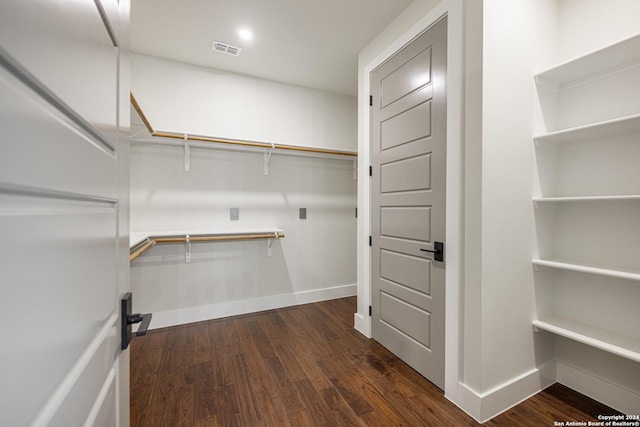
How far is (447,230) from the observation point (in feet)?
5.83

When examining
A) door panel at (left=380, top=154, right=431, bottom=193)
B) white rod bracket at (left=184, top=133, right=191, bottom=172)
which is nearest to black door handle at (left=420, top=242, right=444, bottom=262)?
door panel at (left=380, top=154, right=431, bottom=193)

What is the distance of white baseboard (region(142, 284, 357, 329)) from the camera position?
9.15 ft

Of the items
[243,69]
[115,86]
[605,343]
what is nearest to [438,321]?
[605,343]

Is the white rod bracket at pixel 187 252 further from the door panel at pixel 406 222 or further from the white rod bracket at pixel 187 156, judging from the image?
the door panel at pixel 406 222

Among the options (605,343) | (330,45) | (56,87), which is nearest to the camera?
(56,87)

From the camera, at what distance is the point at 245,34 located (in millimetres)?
2412

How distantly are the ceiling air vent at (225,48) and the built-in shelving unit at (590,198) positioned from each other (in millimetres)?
2506

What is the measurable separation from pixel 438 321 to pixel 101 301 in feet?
6.18

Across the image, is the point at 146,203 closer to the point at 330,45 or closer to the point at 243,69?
the point at 243,69

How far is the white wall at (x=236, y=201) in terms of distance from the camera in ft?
8.97

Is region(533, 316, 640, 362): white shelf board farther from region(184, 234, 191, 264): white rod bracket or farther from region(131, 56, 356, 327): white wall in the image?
region(184, 234, 191, 264): white rod bracket

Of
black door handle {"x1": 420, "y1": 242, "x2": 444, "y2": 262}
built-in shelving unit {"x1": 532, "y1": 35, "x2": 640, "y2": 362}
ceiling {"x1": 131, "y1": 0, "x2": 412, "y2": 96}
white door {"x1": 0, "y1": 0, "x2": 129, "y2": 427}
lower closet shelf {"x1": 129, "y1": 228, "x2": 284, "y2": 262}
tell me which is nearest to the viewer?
white door {"x1": 0, "y1": 0, "x2": 129, "y2": 427}

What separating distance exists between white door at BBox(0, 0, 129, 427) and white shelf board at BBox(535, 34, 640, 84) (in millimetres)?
2234

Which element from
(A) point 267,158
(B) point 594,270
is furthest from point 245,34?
(B) point 594,270
